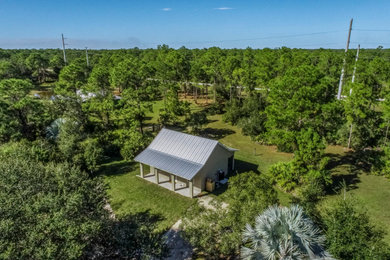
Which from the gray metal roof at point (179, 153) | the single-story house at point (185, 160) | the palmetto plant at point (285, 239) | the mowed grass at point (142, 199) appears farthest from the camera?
the single-story house at point (185, 160)

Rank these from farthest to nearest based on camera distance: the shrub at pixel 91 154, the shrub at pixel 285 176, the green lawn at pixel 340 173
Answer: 1. the shrub at pixel 91 154
2. the shrub at pixel 285 176
3. the green lawn at pixel 340 173

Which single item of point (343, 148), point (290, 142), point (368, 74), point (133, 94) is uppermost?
point (368, 74)

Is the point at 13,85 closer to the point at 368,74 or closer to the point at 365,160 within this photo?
the point at 365,160

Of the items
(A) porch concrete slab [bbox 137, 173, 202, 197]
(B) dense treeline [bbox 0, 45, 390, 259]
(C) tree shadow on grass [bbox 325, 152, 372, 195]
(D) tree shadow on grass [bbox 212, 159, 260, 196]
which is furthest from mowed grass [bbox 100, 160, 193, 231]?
(C) tree shadow on grass [bbox 325, 152, 372, 195]

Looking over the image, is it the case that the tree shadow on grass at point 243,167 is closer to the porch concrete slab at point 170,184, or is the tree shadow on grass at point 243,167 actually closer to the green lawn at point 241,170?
the green lawn at point 241,170

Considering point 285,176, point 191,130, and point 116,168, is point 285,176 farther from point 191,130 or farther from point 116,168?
point 116,168

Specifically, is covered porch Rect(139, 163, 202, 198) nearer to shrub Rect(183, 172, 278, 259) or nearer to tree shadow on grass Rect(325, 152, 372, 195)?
shrub Rect(183, 172, 278, 259)

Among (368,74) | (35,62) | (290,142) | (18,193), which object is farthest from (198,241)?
(35,62)

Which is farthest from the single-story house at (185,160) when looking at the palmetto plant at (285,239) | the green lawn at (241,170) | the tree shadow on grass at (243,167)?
the palmetto plant at (285,239)
